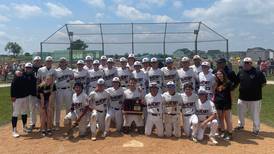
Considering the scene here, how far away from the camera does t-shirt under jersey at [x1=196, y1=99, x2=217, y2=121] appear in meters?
9.77

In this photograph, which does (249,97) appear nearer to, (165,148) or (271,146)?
(271,146)

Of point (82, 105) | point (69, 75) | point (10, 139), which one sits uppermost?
point (69, 75)

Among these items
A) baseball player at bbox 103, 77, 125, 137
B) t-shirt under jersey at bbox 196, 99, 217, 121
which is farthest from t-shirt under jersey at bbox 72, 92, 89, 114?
t-shirt under jersey at bbox 196, 99, 217, 121

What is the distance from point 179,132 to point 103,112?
7.06 ft

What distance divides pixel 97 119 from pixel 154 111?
157 cm

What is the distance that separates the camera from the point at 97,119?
409 inches

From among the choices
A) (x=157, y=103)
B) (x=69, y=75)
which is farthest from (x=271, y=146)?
(x=69, y=75)

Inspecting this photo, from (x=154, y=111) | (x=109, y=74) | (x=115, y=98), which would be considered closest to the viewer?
(x=154, y=111)

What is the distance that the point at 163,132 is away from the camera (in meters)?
10.1

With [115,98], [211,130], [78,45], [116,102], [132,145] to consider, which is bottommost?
[132,145]

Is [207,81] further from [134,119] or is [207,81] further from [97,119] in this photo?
[97,119]

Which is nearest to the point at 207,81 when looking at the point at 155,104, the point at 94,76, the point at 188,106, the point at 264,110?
the point at 188,106

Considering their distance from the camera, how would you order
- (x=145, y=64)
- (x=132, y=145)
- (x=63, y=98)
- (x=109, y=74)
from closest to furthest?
(x=132, y=145) < (x=63, y=98) < (x=145, y=64) < (x=109, y=74)

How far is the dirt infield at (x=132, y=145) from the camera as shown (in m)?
8.58
